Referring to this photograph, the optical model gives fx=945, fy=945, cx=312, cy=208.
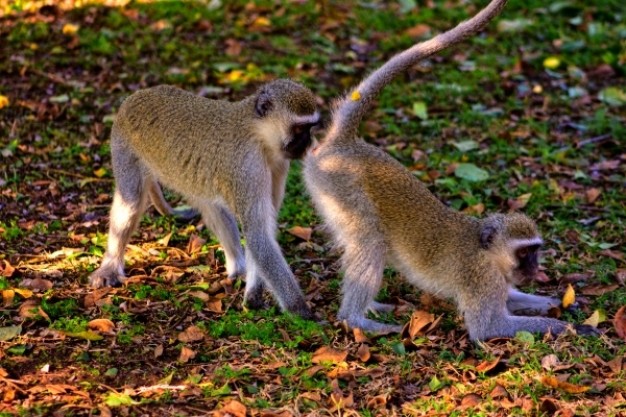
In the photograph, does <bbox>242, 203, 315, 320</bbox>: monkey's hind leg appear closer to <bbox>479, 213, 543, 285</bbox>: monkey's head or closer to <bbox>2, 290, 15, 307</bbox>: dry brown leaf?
<bbox>479, 213, 543, 285</bbox>: monkey's head

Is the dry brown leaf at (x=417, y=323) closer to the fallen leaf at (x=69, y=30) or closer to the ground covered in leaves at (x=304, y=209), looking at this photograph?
the ground covered in leaves at (x=304, y=209)

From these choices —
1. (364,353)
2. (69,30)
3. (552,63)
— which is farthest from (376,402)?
(69,30)

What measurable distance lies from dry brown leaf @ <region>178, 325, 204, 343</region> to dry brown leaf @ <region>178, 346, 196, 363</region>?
203 millimetres

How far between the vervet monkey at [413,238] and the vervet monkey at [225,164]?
0.32 m

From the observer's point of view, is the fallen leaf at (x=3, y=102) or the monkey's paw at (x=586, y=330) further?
the fallen leaf at (x=3, y=102)

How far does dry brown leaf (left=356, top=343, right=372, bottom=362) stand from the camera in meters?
5.76

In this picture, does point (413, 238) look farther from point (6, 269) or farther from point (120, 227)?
point (6, 269)

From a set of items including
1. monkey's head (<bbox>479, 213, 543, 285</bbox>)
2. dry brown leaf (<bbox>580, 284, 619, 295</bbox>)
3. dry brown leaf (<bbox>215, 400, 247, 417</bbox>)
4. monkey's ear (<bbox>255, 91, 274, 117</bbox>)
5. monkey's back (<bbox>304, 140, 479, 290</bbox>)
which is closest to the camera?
dry brown leaf (<bbox>215, 400, 247, 417</bbox>)

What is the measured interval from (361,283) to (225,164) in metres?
1.30

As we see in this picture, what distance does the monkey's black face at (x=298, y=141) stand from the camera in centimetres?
661

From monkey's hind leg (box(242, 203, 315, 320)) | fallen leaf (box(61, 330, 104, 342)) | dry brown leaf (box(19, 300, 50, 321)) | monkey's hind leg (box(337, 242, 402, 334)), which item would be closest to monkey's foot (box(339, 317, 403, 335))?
monkey's hind leg (box(337, 242, 402, 334))

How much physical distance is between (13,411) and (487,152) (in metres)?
5.66

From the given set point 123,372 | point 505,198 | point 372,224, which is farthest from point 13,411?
point 505,198

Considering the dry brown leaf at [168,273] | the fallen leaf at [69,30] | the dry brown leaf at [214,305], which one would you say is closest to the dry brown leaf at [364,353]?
the dry brown leaf at [214,305]
